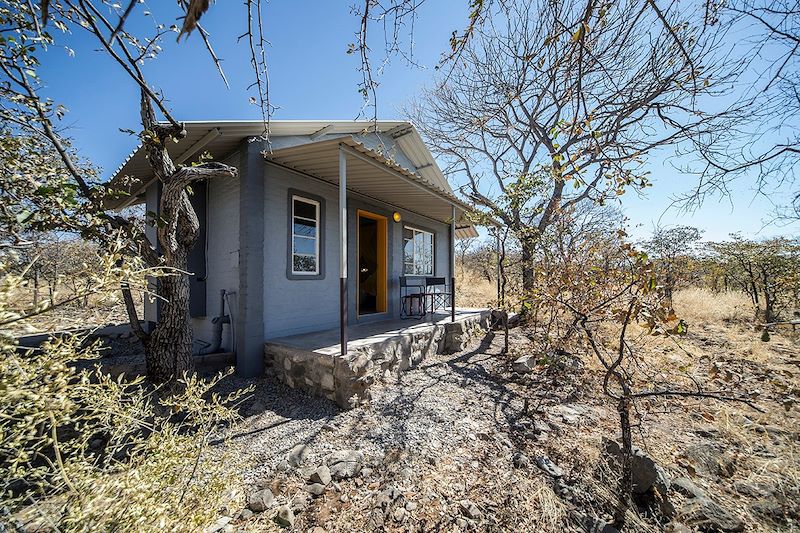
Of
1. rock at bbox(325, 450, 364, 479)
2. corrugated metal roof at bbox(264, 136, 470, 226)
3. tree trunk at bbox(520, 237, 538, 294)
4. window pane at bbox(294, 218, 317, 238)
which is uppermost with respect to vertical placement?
corrugated metal roof at bbox(264, 136, 470, 226)

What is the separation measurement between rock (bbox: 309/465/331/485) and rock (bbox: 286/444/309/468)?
239 mm

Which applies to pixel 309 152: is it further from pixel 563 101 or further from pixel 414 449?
pixel 414 449

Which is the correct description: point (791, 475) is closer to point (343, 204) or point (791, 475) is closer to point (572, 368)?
point (572, 368)

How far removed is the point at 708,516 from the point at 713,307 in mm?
10555

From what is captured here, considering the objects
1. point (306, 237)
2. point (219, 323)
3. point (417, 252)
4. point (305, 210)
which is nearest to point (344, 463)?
point (219, 323)

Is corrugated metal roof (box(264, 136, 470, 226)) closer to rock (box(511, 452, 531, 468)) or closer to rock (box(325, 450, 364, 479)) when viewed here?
rock (box(325, 450, 364, 479))

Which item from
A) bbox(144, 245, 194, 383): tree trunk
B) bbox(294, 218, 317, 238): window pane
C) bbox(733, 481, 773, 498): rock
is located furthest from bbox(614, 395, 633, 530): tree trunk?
bbox(294, 218, 317, 238): window pane

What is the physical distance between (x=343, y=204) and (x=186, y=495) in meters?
3.30

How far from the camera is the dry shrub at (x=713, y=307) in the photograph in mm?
8672

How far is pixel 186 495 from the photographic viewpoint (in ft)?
4.41

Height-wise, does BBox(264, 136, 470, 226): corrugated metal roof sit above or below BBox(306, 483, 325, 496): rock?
above

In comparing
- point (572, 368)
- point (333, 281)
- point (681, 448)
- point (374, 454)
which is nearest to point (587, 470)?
point (681, 448)

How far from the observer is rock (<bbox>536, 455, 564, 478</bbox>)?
8.58ft

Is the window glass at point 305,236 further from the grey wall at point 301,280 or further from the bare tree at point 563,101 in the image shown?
the bare tree at point 563,101
